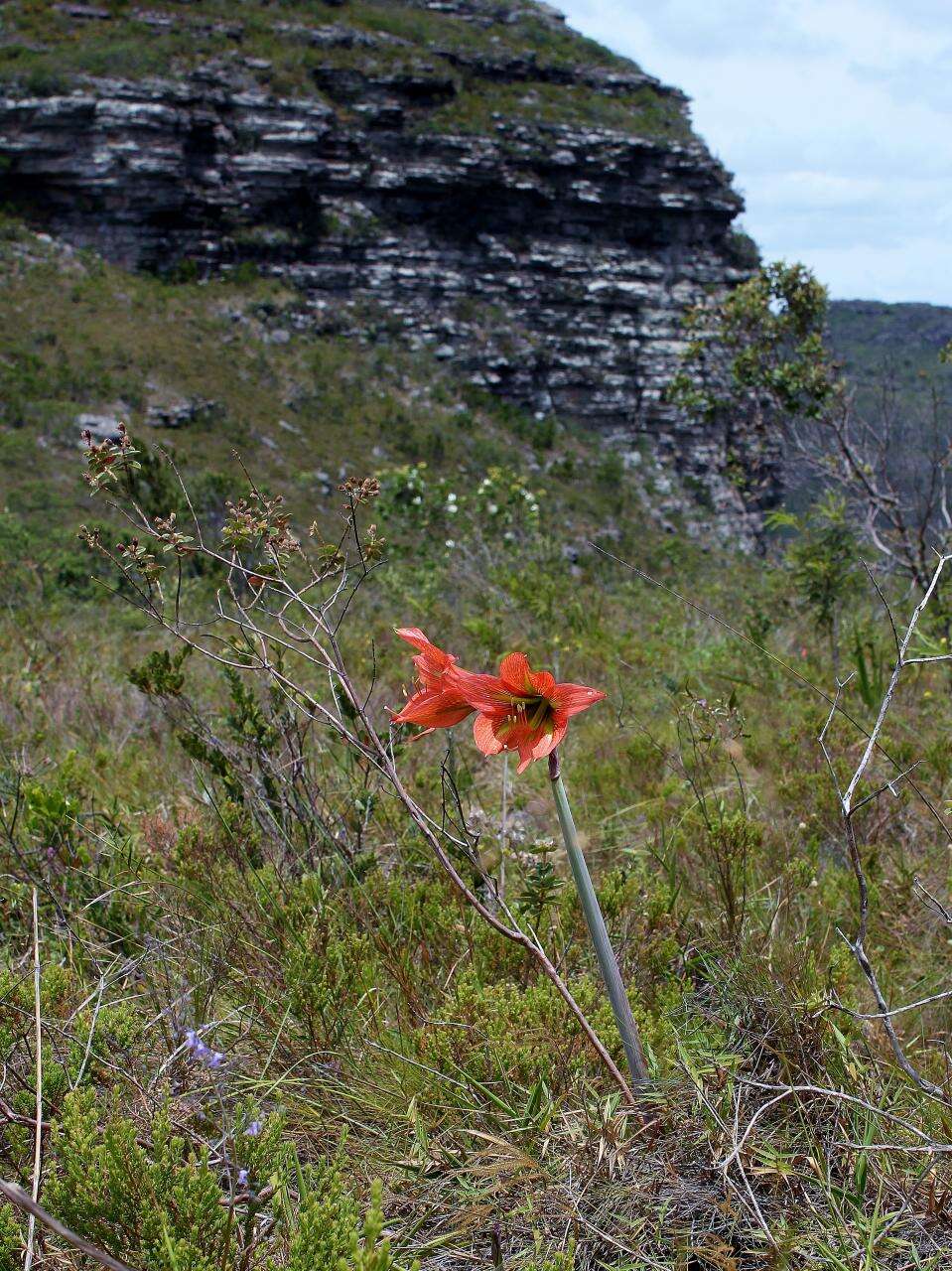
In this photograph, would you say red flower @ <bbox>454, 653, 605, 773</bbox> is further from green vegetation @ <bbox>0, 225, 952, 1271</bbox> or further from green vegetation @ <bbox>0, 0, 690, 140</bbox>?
green vegetation @ <bbox>0, 0, 690, 140</bbox>

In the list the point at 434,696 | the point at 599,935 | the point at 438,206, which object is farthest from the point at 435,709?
the point at 438,206

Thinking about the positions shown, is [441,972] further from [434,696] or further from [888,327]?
[888,327]

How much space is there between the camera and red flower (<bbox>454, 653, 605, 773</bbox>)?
1.03 metres

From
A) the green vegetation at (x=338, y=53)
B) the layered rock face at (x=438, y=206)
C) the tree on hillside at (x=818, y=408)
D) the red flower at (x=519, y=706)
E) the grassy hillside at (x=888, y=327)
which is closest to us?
the red flower at (x=519, y=706)

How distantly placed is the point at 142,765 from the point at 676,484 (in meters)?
32.2

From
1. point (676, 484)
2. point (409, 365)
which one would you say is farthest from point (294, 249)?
point (676, 484)

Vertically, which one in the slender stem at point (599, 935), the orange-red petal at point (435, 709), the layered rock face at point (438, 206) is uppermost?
the layered rock face at point (438, 206)

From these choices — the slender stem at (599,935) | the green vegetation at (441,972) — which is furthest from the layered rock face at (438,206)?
the slender stem at (599,935)

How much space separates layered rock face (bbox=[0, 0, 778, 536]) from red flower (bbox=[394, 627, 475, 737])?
30339 millimetres

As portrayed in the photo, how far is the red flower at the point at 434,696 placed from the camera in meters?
1.05

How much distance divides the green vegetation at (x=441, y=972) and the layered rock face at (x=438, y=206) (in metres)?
28.9

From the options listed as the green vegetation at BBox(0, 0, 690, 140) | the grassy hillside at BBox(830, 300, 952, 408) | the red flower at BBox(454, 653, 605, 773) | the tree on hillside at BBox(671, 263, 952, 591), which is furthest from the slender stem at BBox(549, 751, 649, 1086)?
the grassy hillside at BBox(830, 300, 952, 408)

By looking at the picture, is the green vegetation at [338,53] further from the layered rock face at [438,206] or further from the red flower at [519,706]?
the red flower at [519,706]

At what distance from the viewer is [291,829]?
2094 mm
